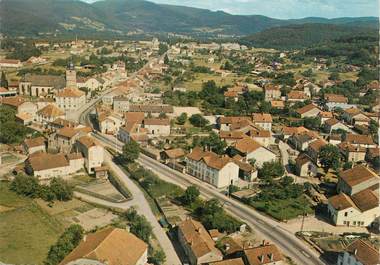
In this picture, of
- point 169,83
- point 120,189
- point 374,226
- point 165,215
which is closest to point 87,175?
point 120,189

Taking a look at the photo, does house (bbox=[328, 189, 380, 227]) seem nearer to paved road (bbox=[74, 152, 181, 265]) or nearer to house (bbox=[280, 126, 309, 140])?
paved road (bbox=[74, 152, 181, 265])

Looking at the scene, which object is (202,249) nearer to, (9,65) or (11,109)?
(11,109)

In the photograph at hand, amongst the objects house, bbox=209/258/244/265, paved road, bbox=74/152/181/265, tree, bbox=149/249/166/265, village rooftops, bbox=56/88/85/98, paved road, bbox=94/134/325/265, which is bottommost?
paved road, bbox=74/152/181/265

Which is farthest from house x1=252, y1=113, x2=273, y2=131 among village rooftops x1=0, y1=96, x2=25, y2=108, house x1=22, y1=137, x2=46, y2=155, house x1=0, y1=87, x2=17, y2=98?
house x1=0, y1=87, x2=17, y2=98

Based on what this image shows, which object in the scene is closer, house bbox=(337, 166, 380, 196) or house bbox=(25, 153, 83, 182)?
house bbox=(337, 166, 380, 196)

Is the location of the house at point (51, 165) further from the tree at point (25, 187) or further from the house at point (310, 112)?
the house at point (310, 112)
